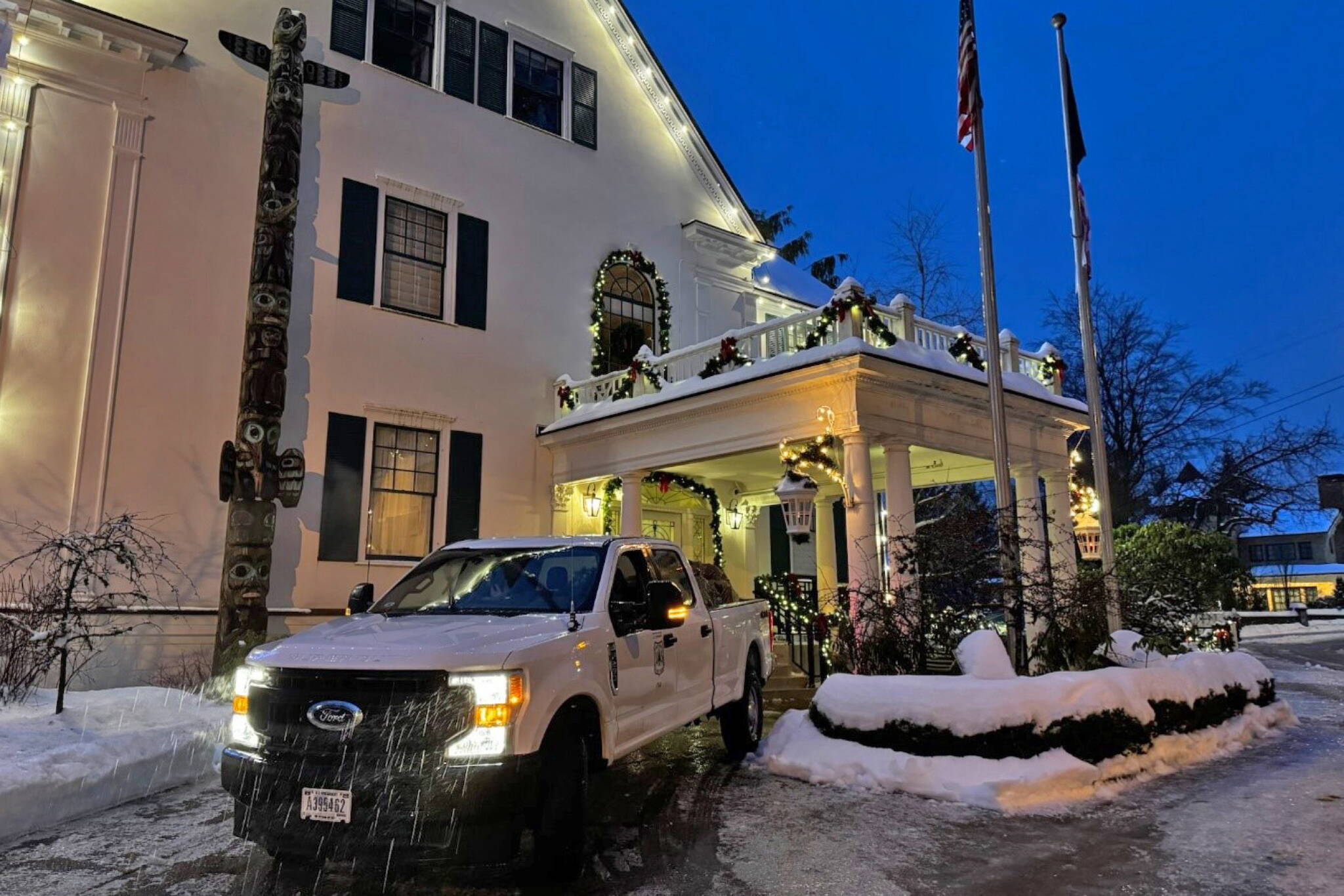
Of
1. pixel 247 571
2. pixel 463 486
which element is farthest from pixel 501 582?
pixel 463 486

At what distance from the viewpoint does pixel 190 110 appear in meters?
13.3

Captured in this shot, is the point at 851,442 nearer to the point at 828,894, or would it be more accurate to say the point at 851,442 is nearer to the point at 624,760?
the point at 624,760

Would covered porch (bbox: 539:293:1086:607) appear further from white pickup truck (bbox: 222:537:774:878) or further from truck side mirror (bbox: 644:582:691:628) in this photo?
white pickup truck (bbox: 222:537:774:878)

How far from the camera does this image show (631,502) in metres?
15.2

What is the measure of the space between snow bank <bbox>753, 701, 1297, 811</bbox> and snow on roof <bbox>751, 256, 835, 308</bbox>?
560 inches

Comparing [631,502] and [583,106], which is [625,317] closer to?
[583,106]

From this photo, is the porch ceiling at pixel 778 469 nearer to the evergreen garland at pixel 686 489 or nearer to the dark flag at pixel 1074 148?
the evergreen garland at pixel 686 489

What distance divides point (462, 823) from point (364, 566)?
33.9 feet

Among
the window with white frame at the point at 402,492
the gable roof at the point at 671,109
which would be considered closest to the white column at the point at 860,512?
the window with white frame at the point at 402,492

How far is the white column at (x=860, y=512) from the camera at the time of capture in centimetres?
1180

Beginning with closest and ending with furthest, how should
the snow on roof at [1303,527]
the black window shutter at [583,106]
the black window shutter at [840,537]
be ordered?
the black window shutter at [583,106], the black window shutter at [840,537], the snow on roof at [1303,527]

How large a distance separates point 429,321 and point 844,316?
7143mm

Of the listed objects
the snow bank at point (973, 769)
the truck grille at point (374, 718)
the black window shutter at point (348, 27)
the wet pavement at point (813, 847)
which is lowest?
the wet pavement at point (813, 847)

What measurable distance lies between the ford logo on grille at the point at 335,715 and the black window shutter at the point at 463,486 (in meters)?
10.5
